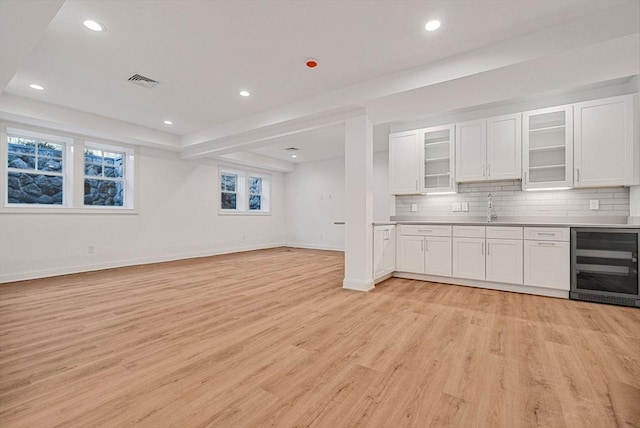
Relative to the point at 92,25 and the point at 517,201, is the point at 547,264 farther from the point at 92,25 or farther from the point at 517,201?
the point at 92,25

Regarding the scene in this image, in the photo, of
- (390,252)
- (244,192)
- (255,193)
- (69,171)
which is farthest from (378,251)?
(255,193)

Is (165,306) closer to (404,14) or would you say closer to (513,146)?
(404,14)

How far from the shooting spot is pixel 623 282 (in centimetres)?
321

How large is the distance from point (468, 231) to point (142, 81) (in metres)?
4.92

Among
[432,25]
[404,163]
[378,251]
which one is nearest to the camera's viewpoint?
[432,25]

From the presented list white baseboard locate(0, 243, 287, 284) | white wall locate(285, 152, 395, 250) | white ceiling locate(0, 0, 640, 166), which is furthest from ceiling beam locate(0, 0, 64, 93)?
white wall locate(285, 152, 395, 250)

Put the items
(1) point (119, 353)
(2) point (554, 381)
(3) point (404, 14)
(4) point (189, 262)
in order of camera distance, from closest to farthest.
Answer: (2) point (554, 381), (1) point (119, 353), (3) point (404, 14), (4) point (189, 262)

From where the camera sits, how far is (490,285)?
3.97 meters

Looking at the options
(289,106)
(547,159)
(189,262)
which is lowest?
(189,262)

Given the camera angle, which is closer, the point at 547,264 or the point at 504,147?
the point at 547,264

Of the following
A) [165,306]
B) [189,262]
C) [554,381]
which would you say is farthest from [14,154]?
[554,381]

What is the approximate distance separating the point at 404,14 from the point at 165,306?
3.82m

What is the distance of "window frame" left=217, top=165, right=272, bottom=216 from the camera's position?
7.98 m

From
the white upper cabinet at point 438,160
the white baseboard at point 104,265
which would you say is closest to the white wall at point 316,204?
the white baseboard at point 104,265
